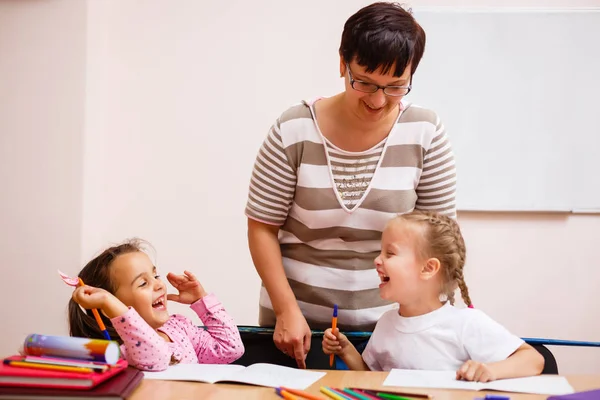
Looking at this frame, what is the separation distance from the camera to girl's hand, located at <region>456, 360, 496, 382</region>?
134 cm

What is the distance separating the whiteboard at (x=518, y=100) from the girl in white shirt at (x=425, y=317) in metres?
1.85

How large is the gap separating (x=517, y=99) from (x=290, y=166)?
2.05 meters

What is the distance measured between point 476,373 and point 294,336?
44 centimetres

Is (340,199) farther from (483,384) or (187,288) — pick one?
(483,384)

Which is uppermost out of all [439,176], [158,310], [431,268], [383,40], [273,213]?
[383,40]

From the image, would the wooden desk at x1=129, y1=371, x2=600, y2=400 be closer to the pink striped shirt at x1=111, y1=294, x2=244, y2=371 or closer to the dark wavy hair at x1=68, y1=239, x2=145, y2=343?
the pink striped shirt at x1=111, y1=294, x2=244, y2=371

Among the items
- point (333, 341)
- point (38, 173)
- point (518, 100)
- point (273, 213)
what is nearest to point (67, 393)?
point (333, 341)

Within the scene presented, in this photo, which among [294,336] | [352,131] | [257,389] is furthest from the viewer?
[352,131]

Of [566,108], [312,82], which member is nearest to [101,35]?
[312,82]

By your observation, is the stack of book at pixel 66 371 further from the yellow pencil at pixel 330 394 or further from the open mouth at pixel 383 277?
the open mouth at pixel 383 277

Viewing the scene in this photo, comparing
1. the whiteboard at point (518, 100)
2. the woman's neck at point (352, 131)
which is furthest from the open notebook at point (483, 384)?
the whiteboard at point (518, 100)

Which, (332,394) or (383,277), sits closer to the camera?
(332,394)

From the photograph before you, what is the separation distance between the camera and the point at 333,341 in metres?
1.58

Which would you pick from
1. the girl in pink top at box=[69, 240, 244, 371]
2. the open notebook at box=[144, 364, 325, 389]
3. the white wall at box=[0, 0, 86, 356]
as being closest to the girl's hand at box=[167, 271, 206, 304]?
the girl in pink top at box=[69, 240, 244, 371]
